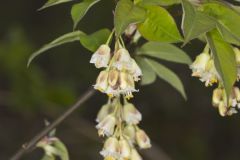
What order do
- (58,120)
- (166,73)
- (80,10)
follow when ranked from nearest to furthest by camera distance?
(80,10), (58,120), (166,73)

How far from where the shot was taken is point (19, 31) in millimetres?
4305

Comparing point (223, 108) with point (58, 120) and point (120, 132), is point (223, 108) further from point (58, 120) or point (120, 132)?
point (58, 120)

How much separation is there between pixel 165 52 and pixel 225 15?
0.56 metres

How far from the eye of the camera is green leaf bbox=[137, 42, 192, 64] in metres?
1.97

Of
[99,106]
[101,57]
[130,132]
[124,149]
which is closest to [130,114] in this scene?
[130,132]

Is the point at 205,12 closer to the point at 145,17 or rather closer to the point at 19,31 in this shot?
the point at 145,17

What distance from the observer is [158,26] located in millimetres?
1473

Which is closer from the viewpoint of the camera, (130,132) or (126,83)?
(126,83)

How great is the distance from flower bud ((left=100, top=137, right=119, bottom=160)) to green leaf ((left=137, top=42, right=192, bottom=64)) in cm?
41

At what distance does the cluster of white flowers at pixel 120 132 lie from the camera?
1.70 m

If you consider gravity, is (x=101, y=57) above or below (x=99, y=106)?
above

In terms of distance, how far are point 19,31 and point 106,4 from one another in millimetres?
1675

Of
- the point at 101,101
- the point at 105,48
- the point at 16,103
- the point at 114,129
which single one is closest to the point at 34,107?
the point at 16,103

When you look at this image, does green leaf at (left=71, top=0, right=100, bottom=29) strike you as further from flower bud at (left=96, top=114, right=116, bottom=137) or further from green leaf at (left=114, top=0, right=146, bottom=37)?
flower bud at (left=96, top=114, right=116, bottom=137)
